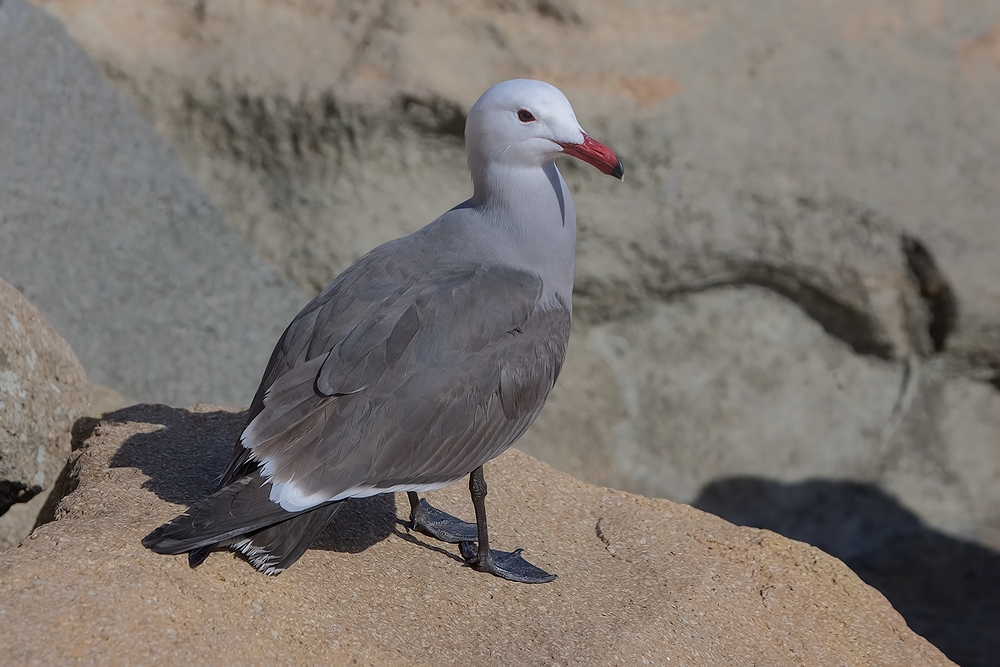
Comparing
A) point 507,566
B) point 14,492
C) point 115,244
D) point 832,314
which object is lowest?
point 115,244

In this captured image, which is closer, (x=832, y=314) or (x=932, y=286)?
(x=932, y=286)

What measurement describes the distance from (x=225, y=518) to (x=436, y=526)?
1074mm

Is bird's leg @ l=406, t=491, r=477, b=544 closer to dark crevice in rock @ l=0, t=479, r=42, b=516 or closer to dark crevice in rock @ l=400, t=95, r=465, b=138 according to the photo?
dark crevice in rock @ l=0, t=479, r=42, b=516

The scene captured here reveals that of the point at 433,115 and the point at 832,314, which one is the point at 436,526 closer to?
the point at 433,115

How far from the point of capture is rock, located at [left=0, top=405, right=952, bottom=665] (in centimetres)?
268

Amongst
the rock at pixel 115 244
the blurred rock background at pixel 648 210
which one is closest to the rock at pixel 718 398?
the blurred rock background at pixel 648 210

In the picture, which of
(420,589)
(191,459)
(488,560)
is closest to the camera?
(420,589)

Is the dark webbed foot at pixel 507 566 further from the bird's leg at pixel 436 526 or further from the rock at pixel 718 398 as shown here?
the rock at pixel 718 398

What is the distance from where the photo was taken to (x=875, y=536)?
6.53 m

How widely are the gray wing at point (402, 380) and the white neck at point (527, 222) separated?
0.37 ft

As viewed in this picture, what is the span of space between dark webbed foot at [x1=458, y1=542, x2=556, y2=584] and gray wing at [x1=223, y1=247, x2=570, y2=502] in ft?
1.40

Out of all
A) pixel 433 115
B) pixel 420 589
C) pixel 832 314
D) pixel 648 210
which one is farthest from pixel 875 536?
pixel 420 589

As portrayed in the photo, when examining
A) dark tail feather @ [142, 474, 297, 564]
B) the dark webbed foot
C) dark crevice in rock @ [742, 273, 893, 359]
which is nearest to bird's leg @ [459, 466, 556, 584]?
the dark webbed foot

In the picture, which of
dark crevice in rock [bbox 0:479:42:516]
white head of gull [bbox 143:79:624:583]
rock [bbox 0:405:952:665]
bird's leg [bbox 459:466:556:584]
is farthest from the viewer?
dark crevice in rock [bbox 0:479:42:516]
